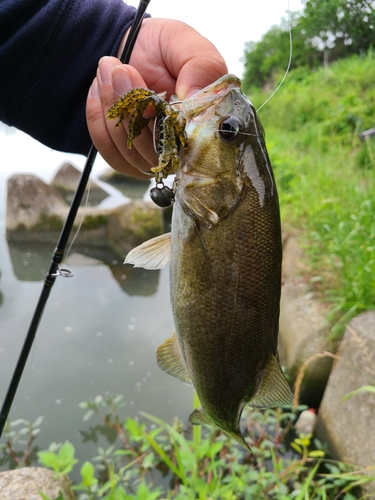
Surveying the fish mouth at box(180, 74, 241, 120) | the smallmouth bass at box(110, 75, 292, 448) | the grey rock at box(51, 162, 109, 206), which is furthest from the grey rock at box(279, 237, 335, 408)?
the grey rock at box(51, 162, 109, 206)

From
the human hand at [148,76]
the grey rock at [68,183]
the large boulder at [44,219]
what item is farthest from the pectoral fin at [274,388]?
the grey rock at [68,183]

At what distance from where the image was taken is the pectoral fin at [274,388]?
1130 mm

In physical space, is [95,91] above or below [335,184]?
above

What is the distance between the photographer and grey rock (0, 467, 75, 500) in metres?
1.85

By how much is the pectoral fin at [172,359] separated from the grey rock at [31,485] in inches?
43.5

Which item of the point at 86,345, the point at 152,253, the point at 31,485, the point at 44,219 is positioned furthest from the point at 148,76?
the point at 44,219

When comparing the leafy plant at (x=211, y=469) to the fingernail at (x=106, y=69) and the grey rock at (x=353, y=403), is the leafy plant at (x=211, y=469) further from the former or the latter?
the fingernail at (x=106, y=69)

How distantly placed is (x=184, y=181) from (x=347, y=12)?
1.41 m

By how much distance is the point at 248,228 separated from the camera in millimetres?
1027

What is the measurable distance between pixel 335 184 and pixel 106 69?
151 inches

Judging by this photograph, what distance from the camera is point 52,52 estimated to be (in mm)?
1490

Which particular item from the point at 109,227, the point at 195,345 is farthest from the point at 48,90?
the point at 109,227

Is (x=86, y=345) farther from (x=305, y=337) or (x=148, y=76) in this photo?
(x=148, y=76)

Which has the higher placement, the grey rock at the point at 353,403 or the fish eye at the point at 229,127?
the fish eye at the point at 229,127
